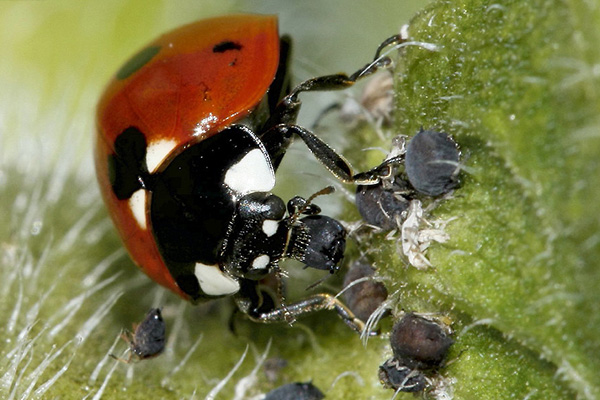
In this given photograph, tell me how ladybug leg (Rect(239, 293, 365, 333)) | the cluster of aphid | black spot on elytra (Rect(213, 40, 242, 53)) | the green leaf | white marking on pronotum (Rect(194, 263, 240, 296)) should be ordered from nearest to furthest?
the green leaf → the cluster of aphid → ladybug leg (Rect(239, 293, 365, 333)) → white marking on pronotum (Rect(194, 263, 240, 296)) → black spot on elytra (Rect(213, 40, 242, 53))

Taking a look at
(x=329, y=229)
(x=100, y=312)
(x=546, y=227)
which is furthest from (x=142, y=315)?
(x=546, y=227)

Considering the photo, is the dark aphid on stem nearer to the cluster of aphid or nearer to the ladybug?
the ladybug

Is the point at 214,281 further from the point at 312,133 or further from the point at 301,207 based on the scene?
the point at 312,133

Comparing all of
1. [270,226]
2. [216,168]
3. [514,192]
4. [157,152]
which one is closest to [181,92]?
[157,152]

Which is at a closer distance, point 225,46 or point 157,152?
point 157,152

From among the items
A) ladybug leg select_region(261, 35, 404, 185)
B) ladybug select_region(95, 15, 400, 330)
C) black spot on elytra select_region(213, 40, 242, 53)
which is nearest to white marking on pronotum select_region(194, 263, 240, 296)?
ladybug select_region(95, 15, 400, 330)

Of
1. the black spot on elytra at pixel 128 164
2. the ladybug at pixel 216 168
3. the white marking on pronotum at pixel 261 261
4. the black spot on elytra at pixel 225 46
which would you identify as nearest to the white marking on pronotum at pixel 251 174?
the ladybug at pixel 216 168
